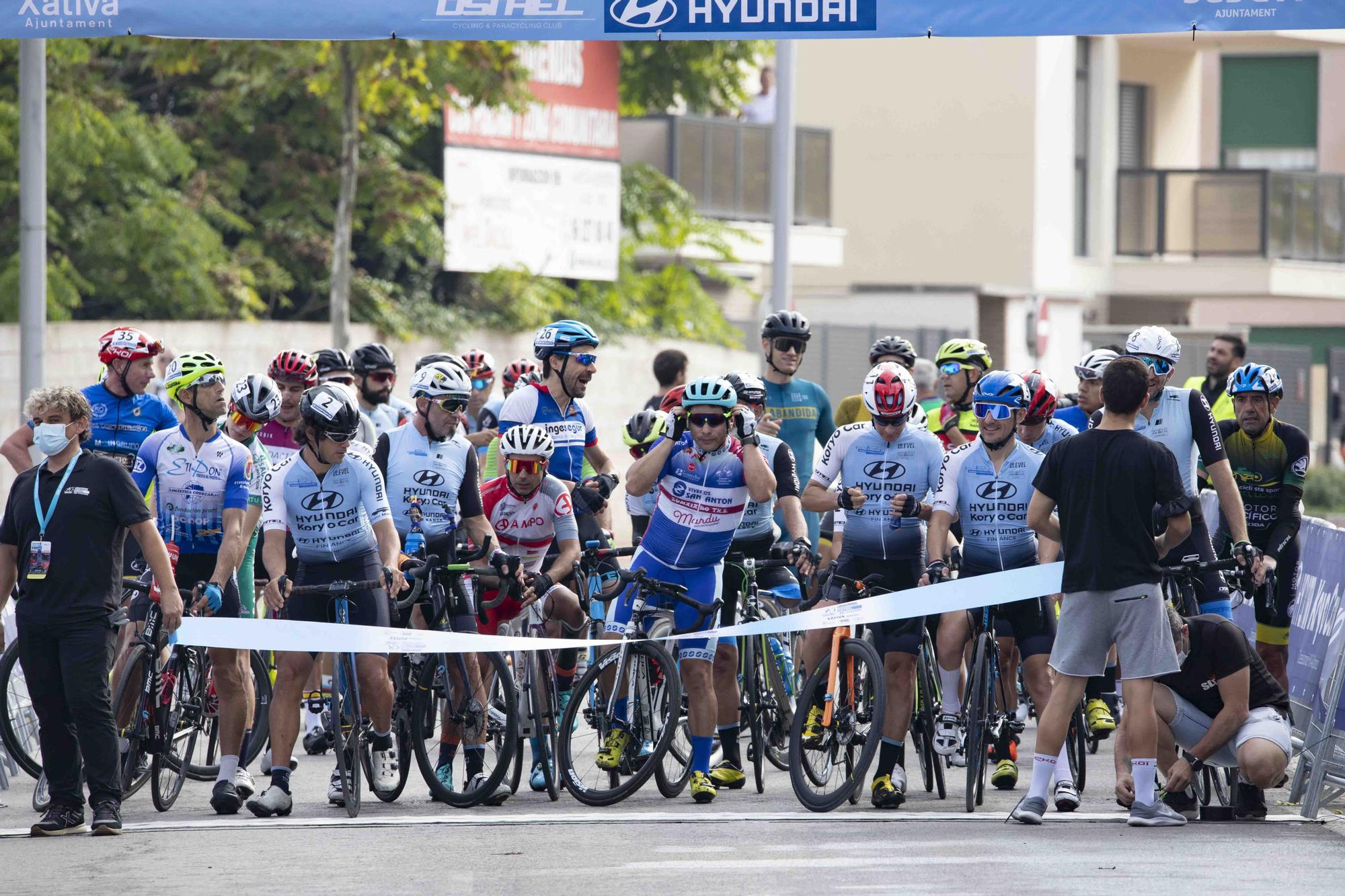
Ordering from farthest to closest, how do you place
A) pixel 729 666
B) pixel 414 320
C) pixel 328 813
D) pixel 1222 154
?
pixel 1222 154
pixel 414 320
pixel 729 666
pixel 328 813

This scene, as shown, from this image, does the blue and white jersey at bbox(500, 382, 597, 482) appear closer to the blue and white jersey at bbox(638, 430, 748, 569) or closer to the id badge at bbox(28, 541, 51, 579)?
the blue and white jersey at bbox(638, 430, 748, 569)

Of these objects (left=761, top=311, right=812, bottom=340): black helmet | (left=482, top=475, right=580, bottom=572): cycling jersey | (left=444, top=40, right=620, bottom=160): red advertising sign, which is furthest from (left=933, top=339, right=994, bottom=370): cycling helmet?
(left=444, top=40, right=620, bottom=160): red advertising sign

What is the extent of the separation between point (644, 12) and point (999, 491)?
11.6 ft

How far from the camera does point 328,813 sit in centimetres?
1016

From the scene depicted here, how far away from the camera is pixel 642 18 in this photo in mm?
12109

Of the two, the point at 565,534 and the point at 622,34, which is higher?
the point at 622,34

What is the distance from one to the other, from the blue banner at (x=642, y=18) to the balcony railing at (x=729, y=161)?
18.6m

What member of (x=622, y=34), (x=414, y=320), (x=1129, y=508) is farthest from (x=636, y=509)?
(x=414, y=320)

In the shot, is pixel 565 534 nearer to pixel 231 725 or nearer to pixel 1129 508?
pixel 231 725

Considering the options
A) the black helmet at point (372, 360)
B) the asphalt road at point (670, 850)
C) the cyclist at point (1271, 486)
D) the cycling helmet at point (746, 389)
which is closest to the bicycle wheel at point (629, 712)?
the asphalt road at point (670, 850)

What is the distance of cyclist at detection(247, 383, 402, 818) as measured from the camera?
999cm

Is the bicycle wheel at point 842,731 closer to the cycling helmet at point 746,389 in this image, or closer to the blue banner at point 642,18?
the cycling helmet at point 746,389

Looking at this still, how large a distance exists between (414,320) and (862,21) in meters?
14.1

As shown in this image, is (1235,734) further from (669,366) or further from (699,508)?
(669,366)
